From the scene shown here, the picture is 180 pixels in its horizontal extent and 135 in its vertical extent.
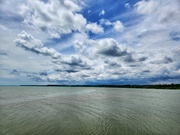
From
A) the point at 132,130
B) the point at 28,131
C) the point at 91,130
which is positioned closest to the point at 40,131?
the point at 28,131

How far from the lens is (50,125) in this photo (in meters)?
17.2

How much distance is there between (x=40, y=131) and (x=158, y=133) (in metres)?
10.5

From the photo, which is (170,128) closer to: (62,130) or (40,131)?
(62,130)

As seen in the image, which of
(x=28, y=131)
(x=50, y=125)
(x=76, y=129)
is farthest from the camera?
(x=50, y=125)

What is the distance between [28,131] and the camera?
48.8 ft

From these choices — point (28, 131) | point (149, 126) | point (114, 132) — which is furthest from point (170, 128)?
point (28, 131)

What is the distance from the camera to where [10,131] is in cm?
1488

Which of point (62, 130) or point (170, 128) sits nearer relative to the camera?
point (62, 130)

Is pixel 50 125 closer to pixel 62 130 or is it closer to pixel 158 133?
pixel 62 130

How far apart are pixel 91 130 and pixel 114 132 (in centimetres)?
212

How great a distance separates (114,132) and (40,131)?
661 cm

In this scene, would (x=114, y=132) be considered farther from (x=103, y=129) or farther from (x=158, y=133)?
(x=158, y=133)

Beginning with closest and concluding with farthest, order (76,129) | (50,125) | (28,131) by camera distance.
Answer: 1. (28,131)
2. (76,129)
3. (50,125)

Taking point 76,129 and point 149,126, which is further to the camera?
point 149,126
